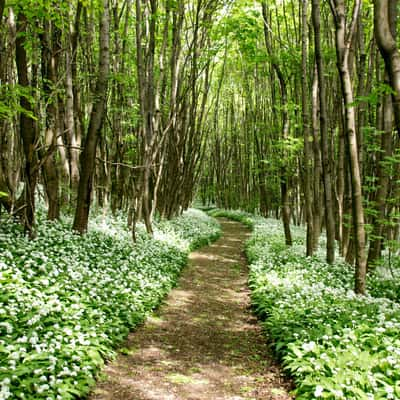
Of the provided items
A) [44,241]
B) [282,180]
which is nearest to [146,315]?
[44,241]

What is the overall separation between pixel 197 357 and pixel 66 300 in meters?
2.14

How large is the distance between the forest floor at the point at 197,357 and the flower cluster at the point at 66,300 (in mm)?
312

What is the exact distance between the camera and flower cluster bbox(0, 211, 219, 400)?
14.4 ft

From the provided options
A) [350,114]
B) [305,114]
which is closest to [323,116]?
[305,114]

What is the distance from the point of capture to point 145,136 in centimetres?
1291

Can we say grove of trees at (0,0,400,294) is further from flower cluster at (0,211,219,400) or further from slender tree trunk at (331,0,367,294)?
flower cluster at (0,211,219,400)

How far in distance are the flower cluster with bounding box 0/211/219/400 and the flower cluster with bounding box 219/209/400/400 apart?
2369mm

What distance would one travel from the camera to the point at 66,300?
6.33m

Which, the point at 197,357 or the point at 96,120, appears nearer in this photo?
the point at 197,357

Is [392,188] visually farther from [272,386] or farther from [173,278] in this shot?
[272,386]

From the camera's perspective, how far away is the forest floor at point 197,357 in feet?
16.5

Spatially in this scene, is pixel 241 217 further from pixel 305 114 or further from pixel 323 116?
pixel 323 116

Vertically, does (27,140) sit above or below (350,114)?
below

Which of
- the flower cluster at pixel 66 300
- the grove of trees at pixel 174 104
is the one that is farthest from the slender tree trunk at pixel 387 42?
the flower cluster at pixel 66 300
